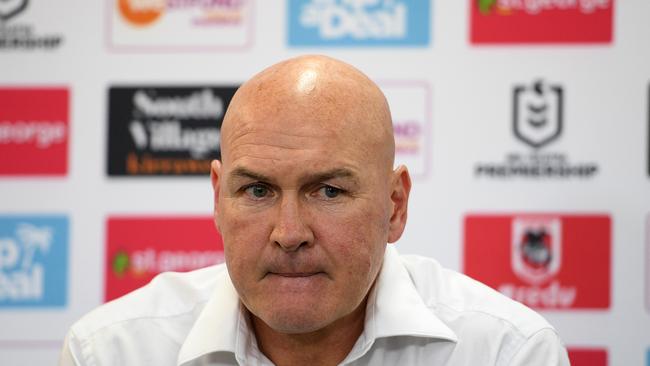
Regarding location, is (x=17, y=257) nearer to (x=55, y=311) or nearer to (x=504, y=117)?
(x=55, y=311)

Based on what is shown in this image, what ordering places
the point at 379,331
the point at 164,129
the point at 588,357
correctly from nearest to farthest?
the point at 379,331 → the point at 588,357 → the point at 164,129

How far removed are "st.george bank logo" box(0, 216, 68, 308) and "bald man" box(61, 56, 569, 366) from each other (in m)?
0.95

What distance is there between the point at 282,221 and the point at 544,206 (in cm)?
132

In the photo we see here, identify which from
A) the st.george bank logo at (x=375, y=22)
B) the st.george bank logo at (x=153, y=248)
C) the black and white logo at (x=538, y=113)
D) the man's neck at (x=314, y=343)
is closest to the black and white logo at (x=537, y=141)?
the black and white logo at (x=538, y=113)

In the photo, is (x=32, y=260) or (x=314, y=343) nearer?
(x=314, y=343)

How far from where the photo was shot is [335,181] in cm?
147

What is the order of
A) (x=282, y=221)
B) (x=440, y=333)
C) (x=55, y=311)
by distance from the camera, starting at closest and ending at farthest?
1. (x=282, y=221)
2. (x=440, y=333)
3. (x=55, y=311)

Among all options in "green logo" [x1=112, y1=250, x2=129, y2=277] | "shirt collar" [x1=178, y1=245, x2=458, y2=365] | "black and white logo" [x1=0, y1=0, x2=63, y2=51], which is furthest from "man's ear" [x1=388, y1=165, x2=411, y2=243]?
"black and white logo" [x1=0, y1=0, x2=63, y2=51]

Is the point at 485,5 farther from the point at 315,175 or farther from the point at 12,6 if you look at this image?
the point at 12,6

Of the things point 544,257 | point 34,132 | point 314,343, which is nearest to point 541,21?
point 544,257

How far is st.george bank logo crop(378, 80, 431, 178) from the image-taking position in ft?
8.39

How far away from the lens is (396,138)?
2.56 metres

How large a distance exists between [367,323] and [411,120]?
3.35 feet

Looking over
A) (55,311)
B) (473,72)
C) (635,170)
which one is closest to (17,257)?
(55,311)
